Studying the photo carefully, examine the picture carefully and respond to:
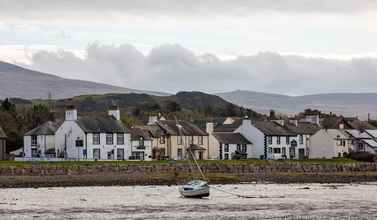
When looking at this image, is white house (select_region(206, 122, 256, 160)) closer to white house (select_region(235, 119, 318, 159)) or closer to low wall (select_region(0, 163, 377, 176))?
white house (select_region(235, 119, 318, 159))

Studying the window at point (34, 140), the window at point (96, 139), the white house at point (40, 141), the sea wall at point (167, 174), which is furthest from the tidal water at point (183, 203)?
the window at point (34, 140)

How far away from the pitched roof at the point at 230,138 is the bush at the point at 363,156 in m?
13.2

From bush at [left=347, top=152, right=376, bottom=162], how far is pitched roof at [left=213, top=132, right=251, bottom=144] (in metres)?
13.2

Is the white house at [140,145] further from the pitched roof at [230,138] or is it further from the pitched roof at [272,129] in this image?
the pitched roof at [272,129]

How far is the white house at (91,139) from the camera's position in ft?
360

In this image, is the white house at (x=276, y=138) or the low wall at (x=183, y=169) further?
the white house at (x=276, y=138)

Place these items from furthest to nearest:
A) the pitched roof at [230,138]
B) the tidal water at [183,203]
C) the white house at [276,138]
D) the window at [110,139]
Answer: the white house at [276,138], the pitched roof at [230,138], the window at [110,139], the tidal water at [183,203]

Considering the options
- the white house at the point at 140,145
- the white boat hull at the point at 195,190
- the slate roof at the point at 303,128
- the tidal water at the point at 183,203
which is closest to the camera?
the tidal water at the point at 183,203

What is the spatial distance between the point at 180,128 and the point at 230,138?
8.35 metres

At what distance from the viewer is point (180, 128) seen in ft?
393

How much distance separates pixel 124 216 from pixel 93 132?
5231cm

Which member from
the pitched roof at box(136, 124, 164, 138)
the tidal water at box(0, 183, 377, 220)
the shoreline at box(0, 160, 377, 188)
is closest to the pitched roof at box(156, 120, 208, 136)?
the pitched roof at box(136, 124, 164, 138)

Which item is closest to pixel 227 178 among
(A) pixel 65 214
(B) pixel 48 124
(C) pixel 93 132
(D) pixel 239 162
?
(D) pixel 239 162

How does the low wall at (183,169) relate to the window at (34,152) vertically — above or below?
below
